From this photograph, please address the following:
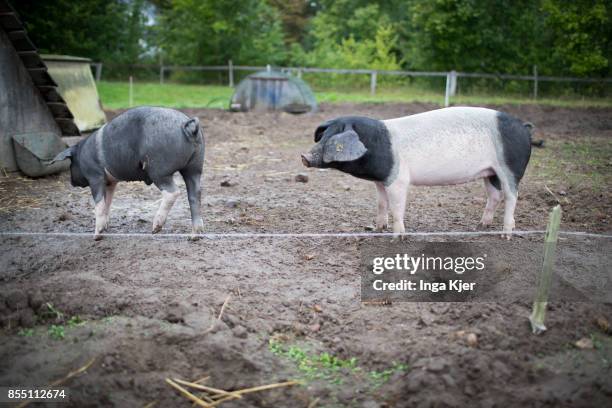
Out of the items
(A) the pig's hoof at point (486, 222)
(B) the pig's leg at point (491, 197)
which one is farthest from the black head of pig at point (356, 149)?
(A) the pig's hoof at point (486, 222)

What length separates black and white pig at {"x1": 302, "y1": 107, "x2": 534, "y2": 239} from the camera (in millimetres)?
5133

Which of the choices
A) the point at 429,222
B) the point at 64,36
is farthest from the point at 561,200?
the point at 64,36

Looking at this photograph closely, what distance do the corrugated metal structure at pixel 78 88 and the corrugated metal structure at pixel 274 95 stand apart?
6.19 meters

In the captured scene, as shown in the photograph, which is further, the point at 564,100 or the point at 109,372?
the point at 564,100

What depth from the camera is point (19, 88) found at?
834 cm

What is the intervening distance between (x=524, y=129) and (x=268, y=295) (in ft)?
9.59

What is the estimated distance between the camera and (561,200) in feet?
23.2

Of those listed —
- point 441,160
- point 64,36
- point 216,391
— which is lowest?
point 216,391

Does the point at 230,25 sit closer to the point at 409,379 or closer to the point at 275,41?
the point at 275,41

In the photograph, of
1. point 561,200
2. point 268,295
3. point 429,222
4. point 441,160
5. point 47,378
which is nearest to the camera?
point 47,378

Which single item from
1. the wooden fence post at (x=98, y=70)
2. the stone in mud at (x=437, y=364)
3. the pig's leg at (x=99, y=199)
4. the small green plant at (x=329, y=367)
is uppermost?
the wooden fence post at (x=98, y=70)

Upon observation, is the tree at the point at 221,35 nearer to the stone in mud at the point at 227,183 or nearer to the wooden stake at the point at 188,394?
the stone in mud at the point at 227,183

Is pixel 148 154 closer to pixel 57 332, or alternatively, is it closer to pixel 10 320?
pixel 10 320

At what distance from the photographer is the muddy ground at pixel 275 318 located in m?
3.12
